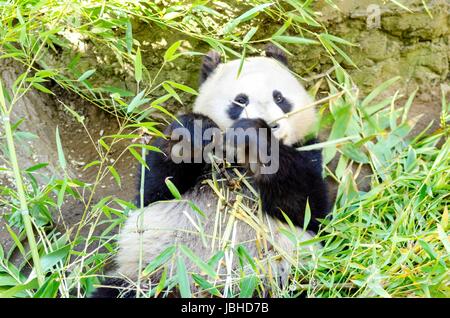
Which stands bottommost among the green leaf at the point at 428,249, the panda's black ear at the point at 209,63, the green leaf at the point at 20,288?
the green leaf at the point at 20,288

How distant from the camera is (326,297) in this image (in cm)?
244

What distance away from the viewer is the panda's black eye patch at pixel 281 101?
2.97m

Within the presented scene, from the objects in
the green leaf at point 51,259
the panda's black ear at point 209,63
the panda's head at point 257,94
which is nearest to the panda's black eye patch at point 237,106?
the panda's head at point 257,94

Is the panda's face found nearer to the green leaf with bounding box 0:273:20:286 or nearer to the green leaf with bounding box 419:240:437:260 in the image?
the green leaf with bounding box 419:240:437:260

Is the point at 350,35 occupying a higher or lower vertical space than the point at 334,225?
higher

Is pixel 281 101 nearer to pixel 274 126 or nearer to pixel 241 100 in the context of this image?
pixel 241 100

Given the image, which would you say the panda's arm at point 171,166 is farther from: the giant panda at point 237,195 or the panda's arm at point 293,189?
the panda's arm at point 293,189

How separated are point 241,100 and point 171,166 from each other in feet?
1.45

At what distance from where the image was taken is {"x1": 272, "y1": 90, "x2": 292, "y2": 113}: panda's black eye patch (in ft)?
9.73

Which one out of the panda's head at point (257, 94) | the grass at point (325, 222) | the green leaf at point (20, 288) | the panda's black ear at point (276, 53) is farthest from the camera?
the panda's black ear at point (276, 53)

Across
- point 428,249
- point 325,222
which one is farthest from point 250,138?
point 428,249
